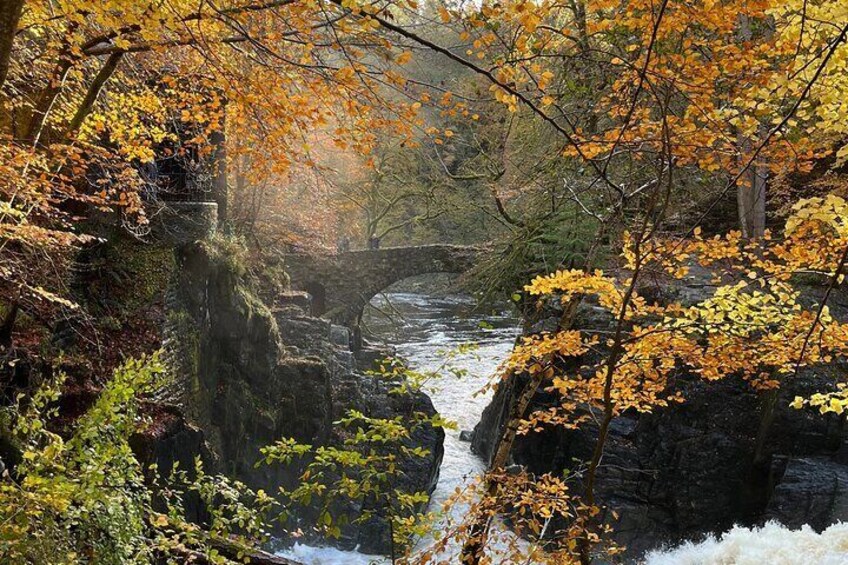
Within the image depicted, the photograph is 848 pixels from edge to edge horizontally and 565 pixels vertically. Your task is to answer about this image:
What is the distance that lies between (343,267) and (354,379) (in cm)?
629

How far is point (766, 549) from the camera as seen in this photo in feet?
26.4

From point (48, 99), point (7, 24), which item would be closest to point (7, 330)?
point (48, 99)

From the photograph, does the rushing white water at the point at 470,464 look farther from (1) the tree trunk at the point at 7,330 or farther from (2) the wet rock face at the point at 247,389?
(1) the tree trunk at the point at 7,330

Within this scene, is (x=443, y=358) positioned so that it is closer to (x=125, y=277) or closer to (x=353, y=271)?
(x=125, y=277)

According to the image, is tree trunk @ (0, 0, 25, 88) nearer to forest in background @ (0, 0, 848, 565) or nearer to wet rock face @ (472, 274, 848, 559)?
forest in background @ (0, 0, 848, 565)

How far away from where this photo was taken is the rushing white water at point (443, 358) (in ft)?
31.3

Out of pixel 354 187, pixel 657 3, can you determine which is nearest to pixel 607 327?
pixel 657 3

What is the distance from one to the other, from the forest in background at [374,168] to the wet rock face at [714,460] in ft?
1.21

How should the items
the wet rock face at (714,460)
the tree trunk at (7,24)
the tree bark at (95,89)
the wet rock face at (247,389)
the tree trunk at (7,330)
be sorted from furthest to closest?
the wet rock face at (714,460), the wet rock face at (247,389), the tree trunk at (7,330), the tree bark at (95,89), the tree trunk at (7,24)

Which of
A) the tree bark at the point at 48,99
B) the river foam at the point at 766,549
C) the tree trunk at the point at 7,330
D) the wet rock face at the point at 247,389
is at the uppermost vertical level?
the tree bark at the point at 48,99

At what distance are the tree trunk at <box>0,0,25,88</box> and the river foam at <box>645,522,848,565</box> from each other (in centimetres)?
947

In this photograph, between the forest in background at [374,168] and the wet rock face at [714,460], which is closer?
the forest in background at [374,168]

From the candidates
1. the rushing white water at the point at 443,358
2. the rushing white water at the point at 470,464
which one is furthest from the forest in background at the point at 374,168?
the rushing white water at the point at 443,358

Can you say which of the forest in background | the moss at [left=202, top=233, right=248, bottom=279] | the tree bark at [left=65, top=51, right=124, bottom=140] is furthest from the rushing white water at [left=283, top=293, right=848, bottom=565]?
the moss at [left=202, top=233, right=248, bottom=279]
